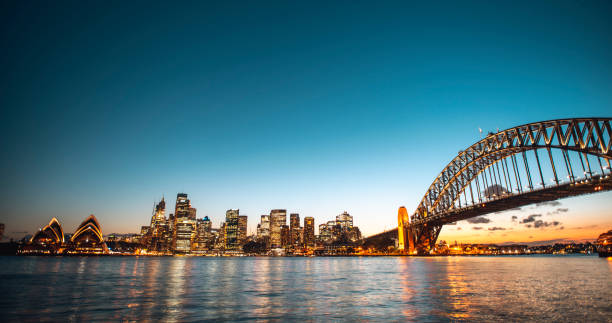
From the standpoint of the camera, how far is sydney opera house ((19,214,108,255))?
14988 centimetres

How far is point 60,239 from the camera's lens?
152625 mm

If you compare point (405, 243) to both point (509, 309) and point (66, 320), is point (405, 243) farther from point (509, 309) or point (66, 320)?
point (66, 320)

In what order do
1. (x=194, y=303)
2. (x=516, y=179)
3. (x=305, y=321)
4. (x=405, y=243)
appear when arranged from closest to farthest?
(x=305, y=321)
(x=194, y=303)
(x=516, y=179)
(x=405, y=243)

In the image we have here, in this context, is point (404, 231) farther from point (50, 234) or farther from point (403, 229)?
point (50, 234)

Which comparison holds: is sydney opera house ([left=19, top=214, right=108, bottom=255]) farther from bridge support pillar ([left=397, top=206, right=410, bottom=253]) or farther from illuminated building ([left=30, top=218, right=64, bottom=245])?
bridge support pillar ([left=397, top=206, right=410, bottom=253])

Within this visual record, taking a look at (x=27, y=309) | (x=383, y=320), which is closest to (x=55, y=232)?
(x=27, y=309)

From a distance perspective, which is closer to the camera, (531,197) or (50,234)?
(531,197)

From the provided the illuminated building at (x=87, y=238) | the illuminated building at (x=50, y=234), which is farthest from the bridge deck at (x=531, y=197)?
the illuminated building at (x=50, y=234)

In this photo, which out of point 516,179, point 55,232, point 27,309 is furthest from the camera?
point 55,232

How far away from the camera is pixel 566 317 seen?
11.3 metres

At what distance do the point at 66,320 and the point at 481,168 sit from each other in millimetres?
73470

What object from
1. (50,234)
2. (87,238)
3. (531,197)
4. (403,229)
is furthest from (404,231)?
(50,234)

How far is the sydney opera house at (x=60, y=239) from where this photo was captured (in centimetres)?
14988

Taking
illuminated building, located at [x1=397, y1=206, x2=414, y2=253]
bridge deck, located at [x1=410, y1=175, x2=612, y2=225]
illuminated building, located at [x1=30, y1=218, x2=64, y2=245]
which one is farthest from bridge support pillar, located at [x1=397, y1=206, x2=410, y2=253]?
illuminated building, located at [x1=30, y1=218, x2=64, y2=245]
